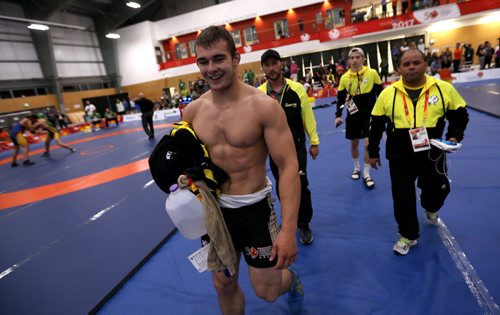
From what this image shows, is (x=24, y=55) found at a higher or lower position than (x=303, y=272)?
higher

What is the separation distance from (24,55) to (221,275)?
27016 millimetres

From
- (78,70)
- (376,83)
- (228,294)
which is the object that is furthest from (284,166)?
(78,70)

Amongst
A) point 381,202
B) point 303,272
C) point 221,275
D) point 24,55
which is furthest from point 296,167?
point 24,55

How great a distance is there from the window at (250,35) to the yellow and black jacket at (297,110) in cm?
2376

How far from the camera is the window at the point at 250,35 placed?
987 inches

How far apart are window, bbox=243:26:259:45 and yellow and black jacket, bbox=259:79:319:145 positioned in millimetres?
Result: 23760

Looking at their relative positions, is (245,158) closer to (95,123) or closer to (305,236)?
(305,236)

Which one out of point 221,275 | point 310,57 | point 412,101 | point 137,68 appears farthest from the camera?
point 137,68

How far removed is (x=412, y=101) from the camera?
100 inches

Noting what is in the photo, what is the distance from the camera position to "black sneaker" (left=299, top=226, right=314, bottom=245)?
3088 millimetres

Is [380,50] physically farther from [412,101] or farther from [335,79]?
[412,101]

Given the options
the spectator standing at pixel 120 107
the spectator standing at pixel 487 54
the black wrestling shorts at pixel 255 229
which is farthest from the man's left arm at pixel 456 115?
the spectator standing at pixel 120 107

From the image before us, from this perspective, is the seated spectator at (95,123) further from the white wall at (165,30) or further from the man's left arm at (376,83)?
the man's left arm at (376,83)

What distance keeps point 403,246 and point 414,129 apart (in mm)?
1091
